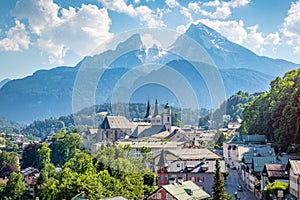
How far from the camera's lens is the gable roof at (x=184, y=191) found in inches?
1198

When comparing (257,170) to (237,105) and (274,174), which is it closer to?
(274,174)

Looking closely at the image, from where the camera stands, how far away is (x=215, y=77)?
351ft

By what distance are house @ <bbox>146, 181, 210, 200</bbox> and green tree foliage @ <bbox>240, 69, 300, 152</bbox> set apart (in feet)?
43.7

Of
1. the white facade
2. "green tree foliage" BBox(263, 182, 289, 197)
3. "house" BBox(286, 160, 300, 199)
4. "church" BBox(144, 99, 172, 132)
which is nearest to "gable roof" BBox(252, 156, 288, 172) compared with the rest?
"green tree foliage" BBox(263, 182, 289, 197)

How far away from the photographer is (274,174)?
3284cm

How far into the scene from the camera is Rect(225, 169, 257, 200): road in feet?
119

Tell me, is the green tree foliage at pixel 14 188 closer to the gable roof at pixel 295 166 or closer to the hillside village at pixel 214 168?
the hillside village at pixel 214 168

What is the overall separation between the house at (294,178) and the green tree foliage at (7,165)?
50.3m

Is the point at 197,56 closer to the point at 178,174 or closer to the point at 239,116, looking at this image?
the point at 239,116

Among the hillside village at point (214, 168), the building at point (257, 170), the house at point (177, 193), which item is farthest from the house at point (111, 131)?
the house at point (177, 193)

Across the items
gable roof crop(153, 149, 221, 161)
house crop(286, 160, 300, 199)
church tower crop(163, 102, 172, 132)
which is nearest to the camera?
house crop(286, 160, 300, 199)

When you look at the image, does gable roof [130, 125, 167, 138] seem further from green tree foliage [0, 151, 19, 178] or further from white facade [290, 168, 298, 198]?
white facade [290, 168, 298, 198]

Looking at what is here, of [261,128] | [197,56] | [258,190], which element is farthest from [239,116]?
[258,190]

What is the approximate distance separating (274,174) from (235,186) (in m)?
9.17
